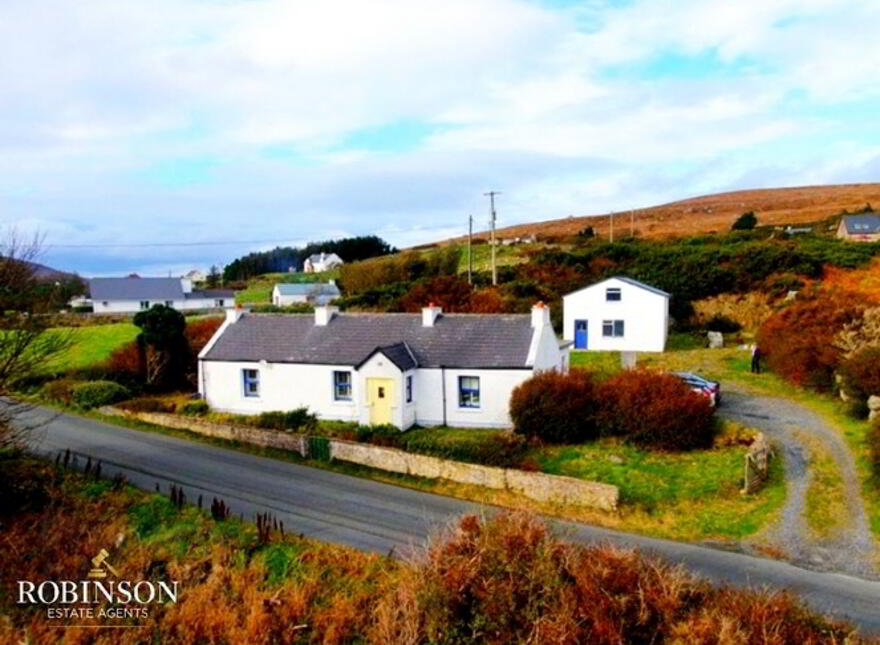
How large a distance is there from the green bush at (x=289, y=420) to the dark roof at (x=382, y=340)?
2171 mm

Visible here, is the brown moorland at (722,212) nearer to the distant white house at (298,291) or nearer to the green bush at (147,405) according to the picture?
the distant white house at (298,291)

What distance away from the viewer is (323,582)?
14.9m

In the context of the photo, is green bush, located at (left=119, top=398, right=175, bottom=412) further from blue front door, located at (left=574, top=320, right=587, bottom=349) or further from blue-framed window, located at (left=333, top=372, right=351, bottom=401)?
blue front door, located at (left=574, top=320, right=587, bottom=349)

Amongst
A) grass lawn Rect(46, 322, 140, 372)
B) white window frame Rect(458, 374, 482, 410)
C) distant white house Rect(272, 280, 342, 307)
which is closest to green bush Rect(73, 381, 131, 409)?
grass lawn Rect(46, 322, 140, 372)

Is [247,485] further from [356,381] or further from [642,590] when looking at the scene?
[642,590]

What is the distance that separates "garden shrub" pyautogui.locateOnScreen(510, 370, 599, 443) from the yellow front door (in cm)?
472

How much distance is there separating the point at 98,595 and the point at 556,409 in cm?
1457

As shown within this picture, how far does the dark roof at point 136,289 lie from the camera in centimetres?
8612

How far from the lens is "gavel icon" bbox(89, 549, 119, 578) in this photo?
15.0 metres

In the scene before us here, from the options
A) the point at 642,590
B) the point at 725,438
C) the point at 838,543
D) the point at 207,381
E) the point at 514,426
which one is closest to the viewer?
the point at 642,590

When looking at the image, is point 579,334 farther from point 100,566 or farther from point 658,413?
point 100,566

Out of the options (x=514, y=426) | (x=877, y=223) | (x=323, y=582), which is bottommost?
(x=323, y=582)

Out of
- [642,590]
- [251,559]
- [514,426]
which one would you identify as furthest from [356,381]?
[642,590]

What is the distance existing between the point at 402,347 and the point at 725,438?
40.1 feet
